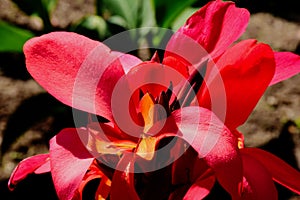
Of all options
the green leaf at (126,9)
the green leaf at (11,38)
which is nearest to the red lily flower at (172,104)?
the green leaf at (11,38)

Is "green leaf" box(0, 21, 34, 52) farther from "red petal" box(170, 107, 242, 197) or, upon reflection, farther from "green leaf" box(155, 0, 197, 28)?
"red petal" box(170, 107, 242, 197)

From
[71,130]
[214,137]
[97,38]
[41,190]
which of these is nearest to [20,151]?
[41,190]

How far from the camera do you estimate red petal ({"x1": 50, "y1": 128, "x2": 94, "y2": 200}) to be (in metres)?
0.45

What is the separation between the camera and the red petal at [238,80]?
1.50 ft

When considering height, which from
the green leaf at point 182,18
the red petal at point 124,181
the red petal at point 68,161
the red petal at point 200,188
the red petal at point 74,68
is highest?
the red petal at point 74,68

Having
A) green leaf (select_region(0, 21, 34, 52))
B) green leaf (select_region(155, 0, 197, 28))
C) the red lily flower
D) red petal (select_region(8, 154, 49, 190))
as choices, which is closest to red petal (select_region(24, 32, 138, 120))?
the red lily flower

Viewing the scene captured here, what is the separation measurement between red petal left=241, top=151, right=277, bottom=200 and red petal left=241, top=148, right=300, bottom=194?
23mm

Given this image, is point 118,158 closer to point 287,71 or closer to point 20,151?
point 287,71

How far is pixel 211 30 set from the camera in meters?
0.51

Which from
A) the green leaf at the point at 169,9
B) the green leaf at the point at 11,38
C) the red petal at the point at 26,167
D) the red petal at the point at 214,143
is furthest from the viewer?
the green leaf at the point at 169,9

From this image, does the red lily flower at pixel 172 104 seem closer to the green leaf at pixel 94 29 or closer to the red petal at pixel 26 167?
the red petal at pixel 26 167

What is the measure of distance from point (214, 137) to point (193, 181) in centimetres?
10

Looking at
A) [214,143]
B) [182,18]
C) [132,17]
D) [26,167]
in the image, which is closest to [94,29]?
[132,17]

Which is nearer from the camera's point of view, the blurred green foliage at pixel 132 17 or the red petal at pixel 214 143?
the red petal at pixel 214 143
